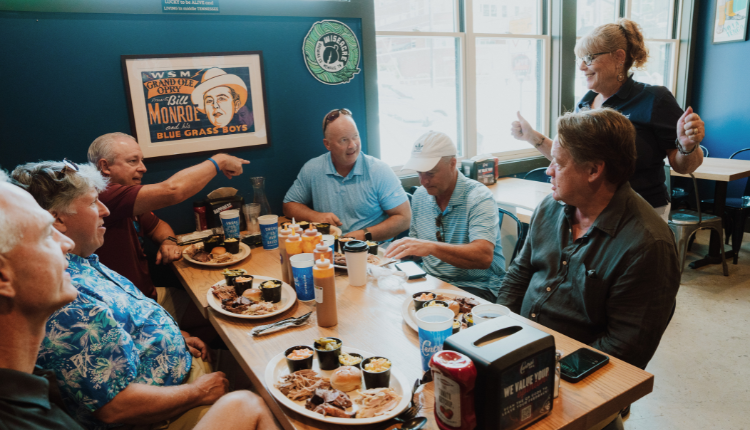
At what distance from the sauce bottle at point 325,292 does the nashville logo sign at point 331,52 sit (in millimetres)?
2141

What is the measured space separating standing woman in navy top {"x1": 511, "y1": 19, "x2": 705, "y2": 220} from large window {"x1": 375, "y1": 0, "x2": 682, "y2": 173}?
1.68 metres

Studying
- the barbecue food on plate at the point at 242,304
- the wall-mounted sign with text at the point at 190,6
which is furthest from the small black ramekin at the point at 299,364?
the wall-mounted sign with text at the point at 190,6

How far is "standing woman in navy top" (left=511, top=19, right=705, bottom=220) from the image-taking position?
224 centimetres

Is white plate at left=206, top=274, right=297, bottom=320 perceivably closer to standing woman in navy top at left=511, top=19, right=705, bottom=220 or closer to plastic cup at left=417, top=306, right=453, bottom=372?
plastic cup at left=417, top=306, right=453, bottom=372

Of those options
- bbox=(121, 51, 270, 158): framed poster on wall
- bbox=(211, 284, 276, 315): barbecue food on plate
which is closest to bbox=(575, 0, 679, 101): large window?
bbox=(121, 51, 270, 158): framed poster on wall

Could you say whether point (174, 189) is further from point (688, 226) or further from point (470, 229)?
point (688, 226)

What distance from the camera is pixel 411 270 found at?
1.83 metres

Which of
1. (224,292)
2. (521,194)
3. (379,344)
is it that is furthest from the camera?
(521,194)

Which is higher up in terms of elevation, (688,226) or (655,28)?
(655,28)

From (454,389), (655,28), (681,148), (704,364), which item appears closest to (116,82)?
(454,389)

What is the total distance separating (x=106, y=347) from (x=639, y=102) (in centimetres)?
246

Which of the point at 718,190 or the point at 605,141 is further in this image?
the point at 718,190

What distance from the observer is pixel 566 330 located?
153 centimetres

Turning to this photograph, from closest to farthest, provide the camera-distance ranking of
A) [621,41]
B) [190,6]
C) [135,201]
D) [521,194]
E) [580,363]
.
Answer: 1. [580,363]
2. [135,201]
3. [621,41]
4. [190,6]
5. [521,194]
